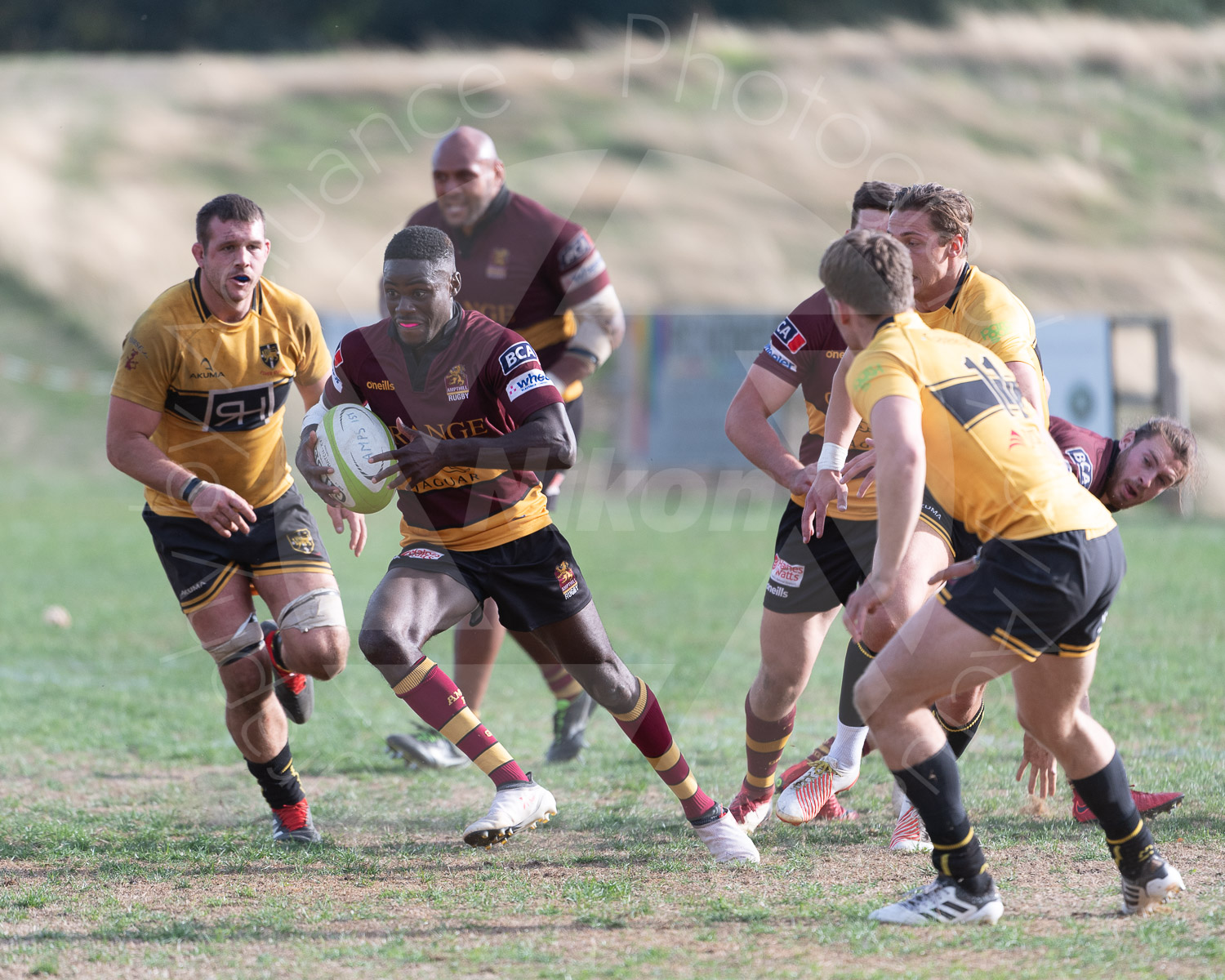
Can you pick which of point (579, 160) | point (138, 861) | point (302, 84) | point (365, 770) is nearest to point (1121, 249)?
point (579, 160)

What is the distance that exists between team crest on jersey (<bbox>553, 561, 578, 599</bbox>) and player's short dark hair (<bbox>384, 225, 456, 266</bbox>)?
1228 millimetres

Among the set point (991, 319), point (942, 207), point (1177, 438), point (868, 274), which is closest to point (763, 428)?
point (991, 319)

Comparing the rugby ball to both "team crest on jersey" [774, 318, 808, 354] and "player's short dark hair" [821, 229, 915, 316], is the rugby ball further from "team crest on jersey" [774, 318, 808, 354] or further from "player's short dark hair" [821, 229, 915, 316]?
"player's short dark hair" [821, 229, 915, 316]

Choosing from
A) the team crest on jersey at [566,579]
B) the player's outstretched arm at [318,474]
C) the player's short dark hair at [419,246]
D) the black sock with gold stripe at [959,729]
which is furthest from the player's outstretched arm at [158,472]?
the black sock with gold stripe at [959,729]

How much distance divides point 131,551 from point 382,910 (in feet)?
33.5

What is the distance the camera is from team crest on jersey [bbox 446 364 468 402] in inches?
192

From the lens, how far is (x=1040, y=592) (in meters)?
3.81

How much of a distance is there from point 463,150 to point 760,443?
2540mm

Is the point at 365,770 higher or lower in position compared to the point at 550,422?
lower

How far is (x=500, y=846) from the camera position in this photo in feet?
16.9

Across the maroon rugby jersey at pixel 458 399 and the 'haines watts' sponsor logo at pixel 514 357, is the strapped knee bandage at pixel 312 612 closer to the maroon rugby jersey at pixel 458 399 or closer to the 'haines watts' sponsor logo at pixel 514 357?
the maroon rugby jersey at pixel 458 399

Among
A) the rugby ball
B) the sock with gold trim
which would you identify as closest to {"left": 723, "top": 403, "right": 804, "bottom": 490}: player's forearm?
the rugby ball

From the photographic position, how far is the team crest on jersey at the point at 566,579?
4836mm

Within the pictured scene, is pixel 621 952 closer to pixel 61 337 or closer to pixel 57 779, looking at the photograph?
pixel 57 779
